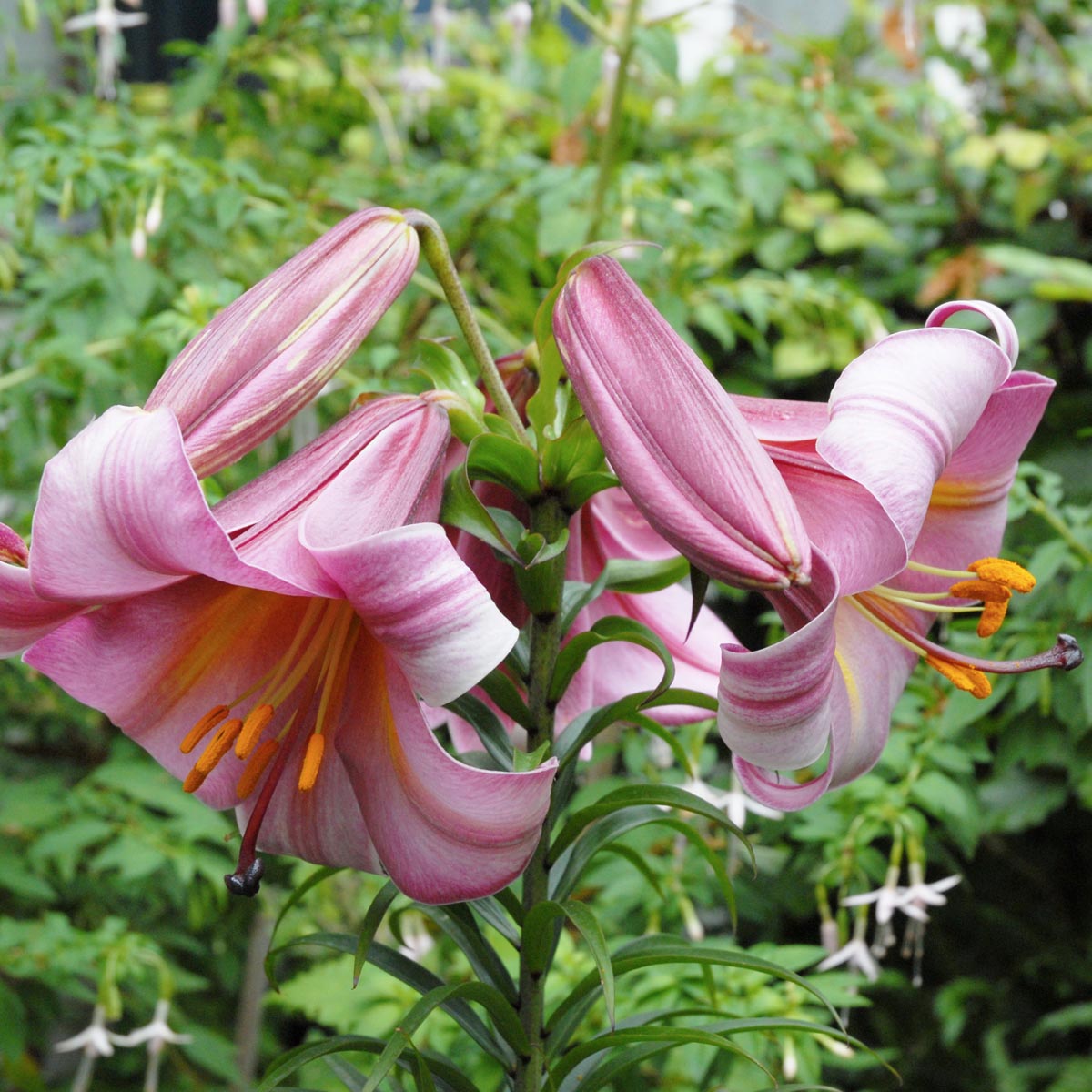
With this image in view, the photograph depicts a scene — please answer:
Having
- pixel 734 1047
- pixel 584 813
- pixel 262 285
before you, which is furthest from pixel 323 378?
pixel 734 1047

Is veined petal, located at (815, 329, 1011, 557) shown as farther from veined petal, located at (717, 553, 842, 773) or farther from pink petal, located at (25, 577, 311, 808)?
pink petal, located at (25, 577, 311, 808)

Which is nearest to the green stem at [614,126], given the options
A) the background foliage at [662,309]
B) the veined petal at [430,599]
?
the background foliage at [662,309]

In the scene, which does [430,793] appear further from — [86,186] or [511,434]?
[86,186]

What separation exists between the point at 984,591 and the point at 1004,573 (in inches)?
0.6

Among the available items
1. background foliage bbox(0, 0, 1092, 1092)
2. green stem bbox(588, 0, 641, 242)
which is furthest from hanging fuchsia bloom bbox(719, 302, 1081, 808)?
green stem bbox(588, 0, 641, 242)

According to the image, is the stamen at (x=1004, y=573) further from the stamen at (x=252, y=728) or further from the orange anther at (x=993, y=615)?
the stamen at (x=252, y=728)

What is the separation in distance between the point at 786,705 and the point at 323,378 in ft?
0.86

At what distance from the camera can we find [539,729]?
2.17ft

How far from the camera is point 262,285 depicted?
1.86ft

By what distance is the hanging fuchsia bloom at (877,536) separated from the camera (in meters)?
0.49

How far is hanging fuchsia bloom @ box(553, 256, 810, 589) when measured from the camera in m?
0.48

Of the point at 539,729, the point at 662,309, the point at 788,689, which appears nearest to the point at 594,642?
the point at 539,729

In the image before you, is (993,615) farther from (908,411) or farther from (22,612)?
(22,612)

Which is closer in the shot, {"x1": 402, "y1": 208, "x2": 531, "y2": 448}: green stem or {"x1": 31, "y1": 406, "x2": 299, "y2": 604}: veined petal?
{"x1": 31, "y1": 406, "x2": 299, "y2": 604}: veined petal
